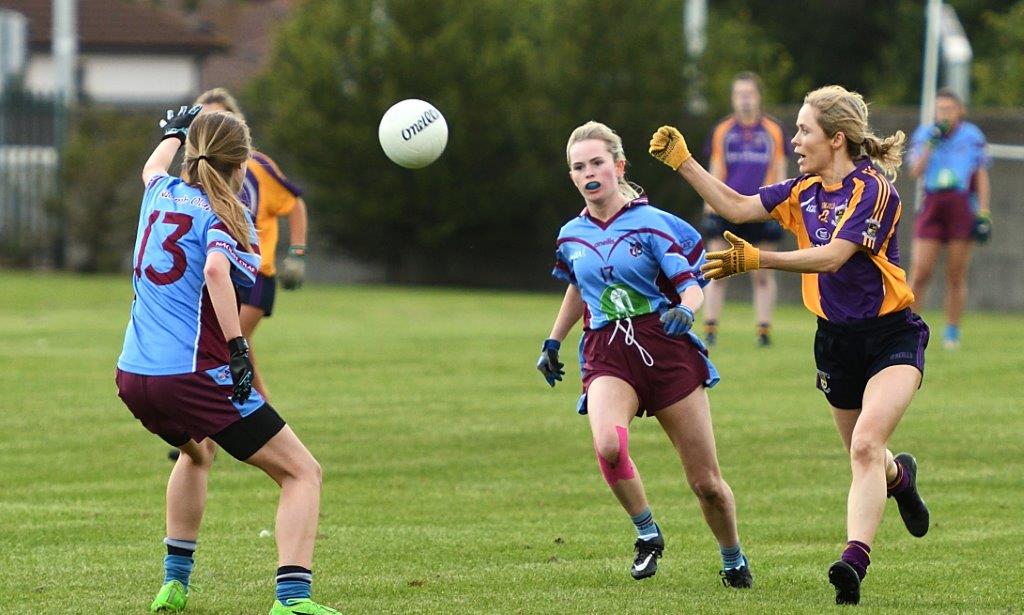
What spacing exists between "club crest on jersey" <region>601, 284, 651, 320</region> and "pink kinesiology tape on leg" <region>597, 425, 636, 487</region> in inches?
20.1

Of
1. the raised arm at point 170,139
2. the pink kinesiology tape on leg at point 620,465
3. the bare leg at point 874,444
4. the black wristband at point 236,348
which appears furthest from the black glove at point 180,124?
the bare leg at point 874,444

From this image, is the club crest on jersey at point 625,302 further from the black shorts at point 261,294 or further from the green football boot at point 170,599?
the black shorts at point 261,294

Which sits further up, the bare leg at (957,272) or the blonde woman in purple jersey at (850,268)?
the blonde woman in purple jersey at (850,268)

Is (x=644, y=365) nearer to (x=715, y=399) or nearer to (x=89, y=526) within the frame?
(x=89, y=526)

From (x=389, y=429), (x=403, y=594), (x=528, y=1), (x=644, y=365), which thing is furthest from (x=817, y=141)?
(x=528, y=1)

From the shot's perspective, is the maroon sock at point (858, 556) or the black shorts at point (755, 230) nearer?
the maroon sock at point (858, 556)

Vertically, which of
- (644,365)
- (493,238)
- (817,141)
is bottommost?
(493,238)

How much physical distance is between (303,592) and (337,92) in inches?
781

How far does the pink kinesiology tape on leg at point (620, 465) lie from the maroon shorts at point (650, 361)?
0.22m

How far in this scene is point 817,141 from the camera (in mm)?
6684

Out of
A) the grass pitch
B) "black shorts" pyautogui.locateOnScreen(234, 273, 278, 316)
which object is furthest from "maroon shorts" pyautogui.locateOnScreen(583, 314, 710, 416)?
"black shorts" pyautogui.locateOnScreen(234, 273, 278, 316)

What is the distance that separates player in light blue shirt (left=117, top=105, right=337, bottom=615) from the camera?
5926mm

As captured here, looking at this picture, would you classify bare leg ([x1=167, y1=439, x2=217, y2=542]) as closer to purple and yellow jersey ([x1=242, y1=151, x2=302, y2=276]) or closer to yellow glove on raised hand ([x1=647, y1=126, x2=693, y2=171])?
yellow glove on raised hand ([x1=647, y1=126, x2=693, y2=171])

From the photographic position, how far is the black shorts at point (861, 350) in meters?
6.67
